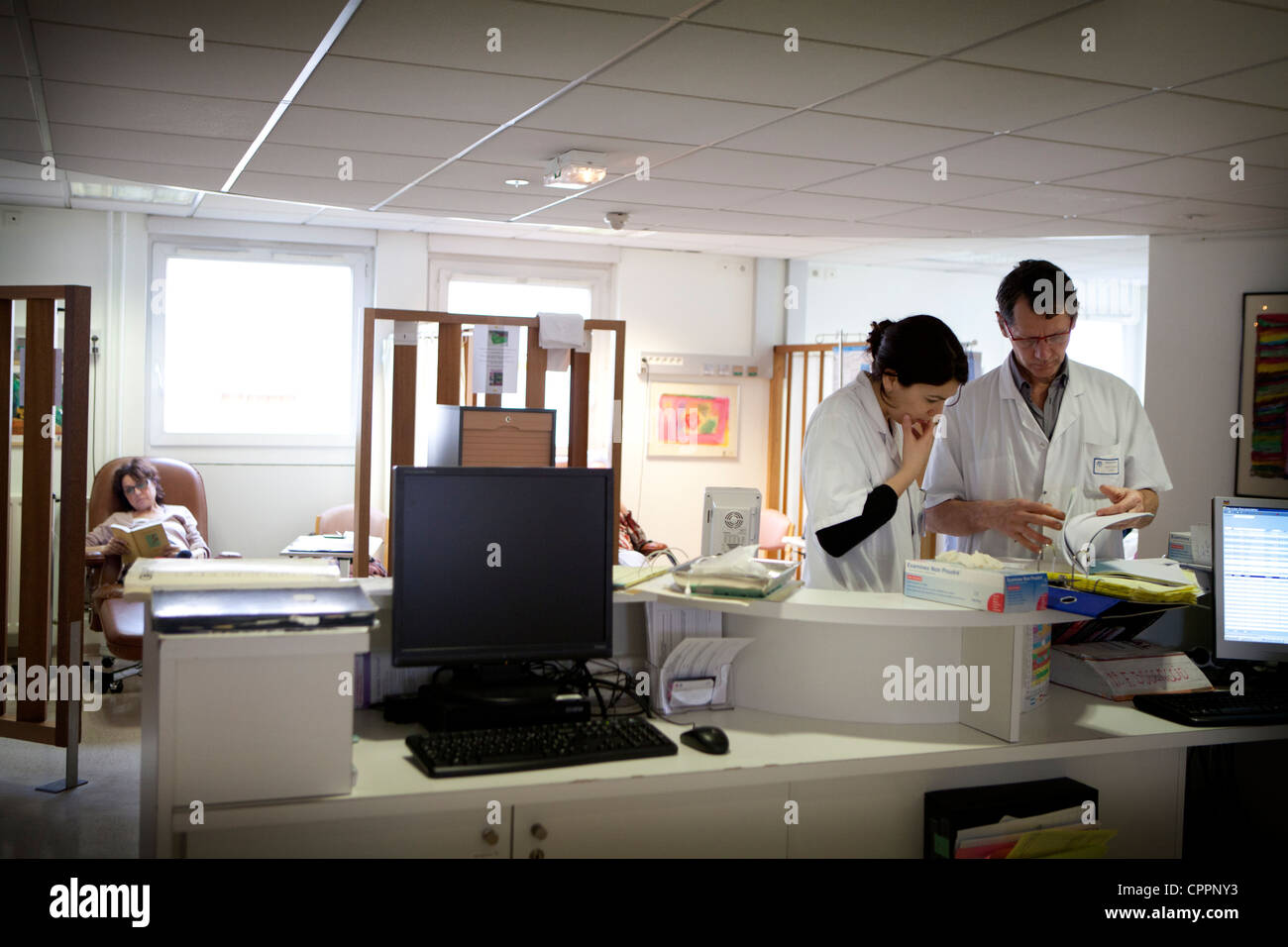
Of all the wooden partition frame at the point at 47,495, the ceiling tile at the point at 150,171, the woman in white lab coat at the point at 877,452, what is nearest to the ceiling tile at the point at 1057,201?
the woman in white lab coat at the point at 877,452

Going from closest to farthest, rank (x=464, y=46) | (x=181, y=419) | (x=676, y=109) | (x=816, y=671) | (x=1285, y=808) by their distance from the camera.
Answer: (x=816, y=671), (x=464, y=46), (x=1285, y=808), (x=676, y=109), (x=181, y=419)

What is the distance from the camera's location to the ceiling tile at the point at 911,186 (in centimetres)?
407

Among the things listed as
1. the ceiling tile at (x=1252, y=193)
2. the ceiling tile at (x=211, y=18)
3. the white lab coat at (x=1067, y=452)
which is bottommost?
the white lab coat at (x=1067, y=452)

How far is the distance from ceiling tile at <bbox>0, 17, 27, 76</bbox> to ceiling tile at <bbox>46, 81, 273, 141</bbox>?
14cm

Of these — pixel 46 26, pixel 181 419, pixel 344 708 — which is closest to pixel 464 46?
pixel 46 26

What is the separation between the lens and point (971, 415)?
3328 millimetres

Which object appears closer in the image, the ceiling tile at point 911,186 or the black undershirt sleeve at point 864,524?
the black undershirt sleeve at point 864,524

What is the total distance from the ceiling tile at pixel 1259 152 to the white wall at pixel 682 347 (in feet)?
15.1

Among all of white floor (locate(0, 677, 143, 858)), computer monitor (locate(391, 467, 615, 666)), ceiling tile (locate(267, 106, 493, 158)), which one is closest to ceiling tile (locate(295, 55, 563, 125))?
ceiling tile (locate(267, 106, 493, 158))

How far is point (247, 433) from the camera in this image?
704cm

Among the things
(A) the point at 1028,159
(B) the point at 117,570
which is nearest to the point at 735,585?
(A) the point at 1028,159

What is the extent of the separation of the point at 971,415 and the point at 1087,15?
1.25m

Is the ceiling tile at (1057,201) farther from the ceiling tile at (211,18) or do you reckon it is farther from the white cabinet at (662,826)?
the white cabinet at (662,826)

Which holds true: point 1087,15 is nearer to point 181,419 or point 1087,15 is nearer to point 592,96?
point 592,96
